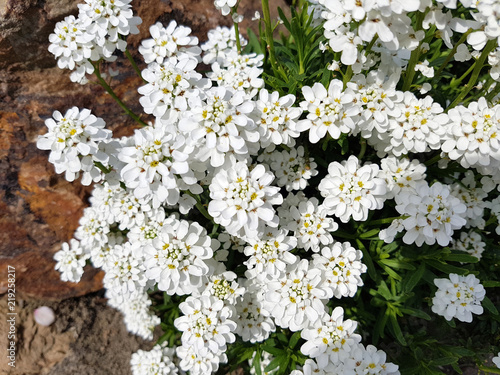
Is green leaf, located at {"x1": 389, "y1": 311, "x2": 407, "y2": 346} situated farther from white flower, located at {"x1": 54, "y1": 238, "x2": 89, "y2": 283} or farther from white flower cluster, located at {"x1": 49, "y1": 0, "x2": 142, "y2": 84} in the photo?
white flower cluster, located at {"x1": 49, "y1": 0, "x2": 142, "y2": 84}

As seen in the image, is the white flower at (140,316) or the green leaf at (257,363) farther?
the white flower at (140,316)

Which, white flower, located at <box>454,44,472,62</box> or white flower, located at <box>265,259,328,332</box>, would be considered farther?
white flower, located at <box>265,259,328,332</box>

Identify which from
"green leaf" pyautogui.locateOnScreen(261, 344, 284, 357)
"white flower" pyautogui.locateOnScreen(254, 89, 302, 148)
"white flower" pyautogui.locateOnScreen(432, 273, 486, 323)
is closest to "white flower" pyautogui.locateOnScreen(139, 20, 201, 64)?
"white flower" pyautogui.locateOnScreen(254, 89, 302, 148)

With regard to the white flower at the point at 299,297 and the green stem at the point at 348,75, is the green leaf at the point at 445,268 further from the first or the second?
the green stem at the point at 348,75

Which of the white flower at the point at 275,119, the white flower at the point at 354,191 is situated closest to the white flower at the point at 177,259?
the white flower at the point at 275,119

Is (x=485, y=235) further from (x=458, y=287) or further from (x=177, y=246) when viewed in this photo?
(x=177, y=246)

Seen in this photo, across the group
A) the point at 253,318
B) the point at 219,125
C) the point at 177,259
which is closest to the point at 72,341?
the point at 253,318

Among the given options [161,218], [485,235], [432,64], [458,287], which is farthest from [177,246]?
[485,235]
